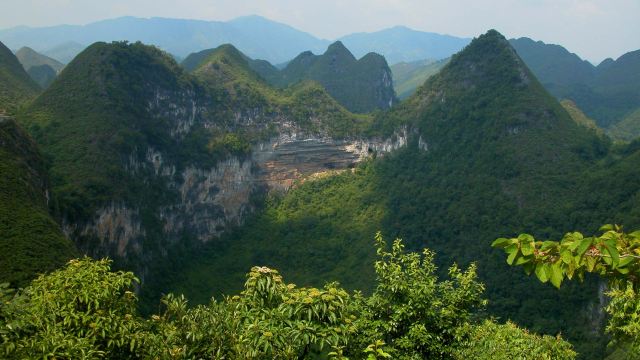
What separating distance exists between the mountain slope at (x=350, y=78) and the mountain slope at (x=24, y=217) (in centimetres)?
8367

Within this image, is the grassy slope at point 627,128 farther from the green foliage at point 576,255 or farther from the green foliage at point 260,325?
the green foliage at point 576,255

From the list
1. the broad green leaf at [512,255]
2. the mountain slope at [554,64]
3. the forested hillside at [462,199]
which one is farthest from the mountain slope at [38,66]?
the mountain slope at [554,64]

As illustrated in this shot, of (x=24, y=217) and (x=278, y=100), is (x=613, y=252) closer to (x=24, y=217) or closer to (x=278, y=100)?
(x=24, y=217)

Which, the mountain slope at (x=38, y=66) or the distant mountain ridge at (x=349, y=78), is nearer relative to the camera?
the distant mountain ridge at (x=349, y=78)

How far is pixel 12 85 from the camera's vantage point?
62.4m

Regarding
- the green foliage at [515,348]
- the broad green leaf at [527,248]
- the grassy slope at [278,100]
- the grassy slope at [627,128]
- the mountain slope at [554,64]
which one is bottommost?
the grassy slope at [627,128]

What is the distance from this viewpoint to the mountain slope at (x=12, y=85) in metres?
53.9

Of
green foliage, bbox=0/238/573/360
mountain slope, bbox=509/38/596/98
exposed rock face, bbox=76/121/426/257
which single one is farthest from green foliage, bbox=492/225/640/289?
mountain slope, bbox=509/38/596/98

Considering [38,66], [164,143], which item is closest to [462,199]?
[164,143]

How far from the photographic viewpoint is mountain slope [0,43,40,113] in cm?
5390

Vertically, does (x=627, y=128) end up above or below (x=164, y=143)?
below

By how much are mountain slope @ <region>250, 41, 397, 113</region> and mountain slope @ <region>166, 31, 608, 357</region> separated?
47.5 m

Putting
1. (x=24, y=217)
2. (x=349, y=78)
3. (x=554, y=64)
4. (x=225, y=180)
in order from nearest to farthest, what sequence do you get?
(x=24, y=217), (x=225, y=180), (x=349, y=78), (x=554, y=64)

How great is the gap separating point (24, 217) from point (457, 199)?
3726 cm
